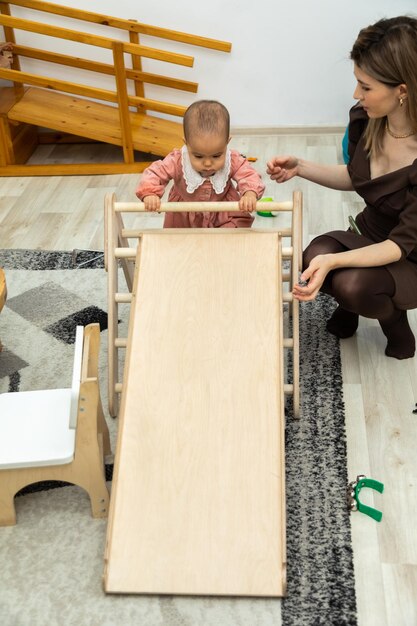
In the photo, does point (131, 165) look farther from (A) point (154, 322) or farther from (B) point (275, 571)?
(B) point (275, 571)

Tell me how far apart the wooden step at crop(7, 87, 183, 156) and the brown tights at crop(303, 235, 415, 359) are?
167 cm

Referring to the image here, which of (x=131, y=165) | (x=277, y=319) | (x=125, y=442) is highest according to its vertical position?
(x=277, y=319)

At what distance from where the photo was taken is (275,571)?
1750 millimetres

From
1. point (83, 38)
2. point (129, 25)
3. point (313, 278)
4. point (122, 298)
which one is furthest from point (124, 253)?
point (129, 25)

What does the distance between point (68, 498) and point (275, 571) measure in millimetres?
619

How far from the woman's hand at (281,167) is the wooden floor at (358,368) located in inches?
23.3

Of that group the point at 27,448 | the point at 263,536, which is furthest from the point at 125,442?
the point at 263,536

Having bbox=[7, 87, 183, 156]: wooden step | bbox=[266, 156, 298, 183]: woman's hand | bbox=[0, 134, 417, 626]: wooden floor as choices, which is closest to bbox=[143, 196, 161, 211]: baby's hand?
bbox=[266, 156, 298, 183]: woman's hand

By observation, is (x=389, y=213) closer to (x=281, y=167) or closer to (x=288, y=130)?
(x=281, y=167)

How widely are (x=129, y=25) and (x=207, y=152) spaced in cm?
191

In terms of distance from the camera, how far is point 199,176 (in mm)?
2473

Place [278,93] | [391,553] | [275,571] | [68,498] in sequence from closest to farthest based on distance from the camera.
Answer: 1. [275,571]
2. [391,553]
3. [68,498]
4. [278,93]

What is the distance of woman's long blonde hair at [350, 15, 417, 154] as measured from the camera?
2.13 m

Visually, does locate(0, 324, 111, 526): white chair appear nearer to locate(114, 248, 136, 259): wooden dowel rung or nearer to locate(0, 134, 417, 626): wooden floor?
locate(114, 248, 136, 259): wooden dowel rung
